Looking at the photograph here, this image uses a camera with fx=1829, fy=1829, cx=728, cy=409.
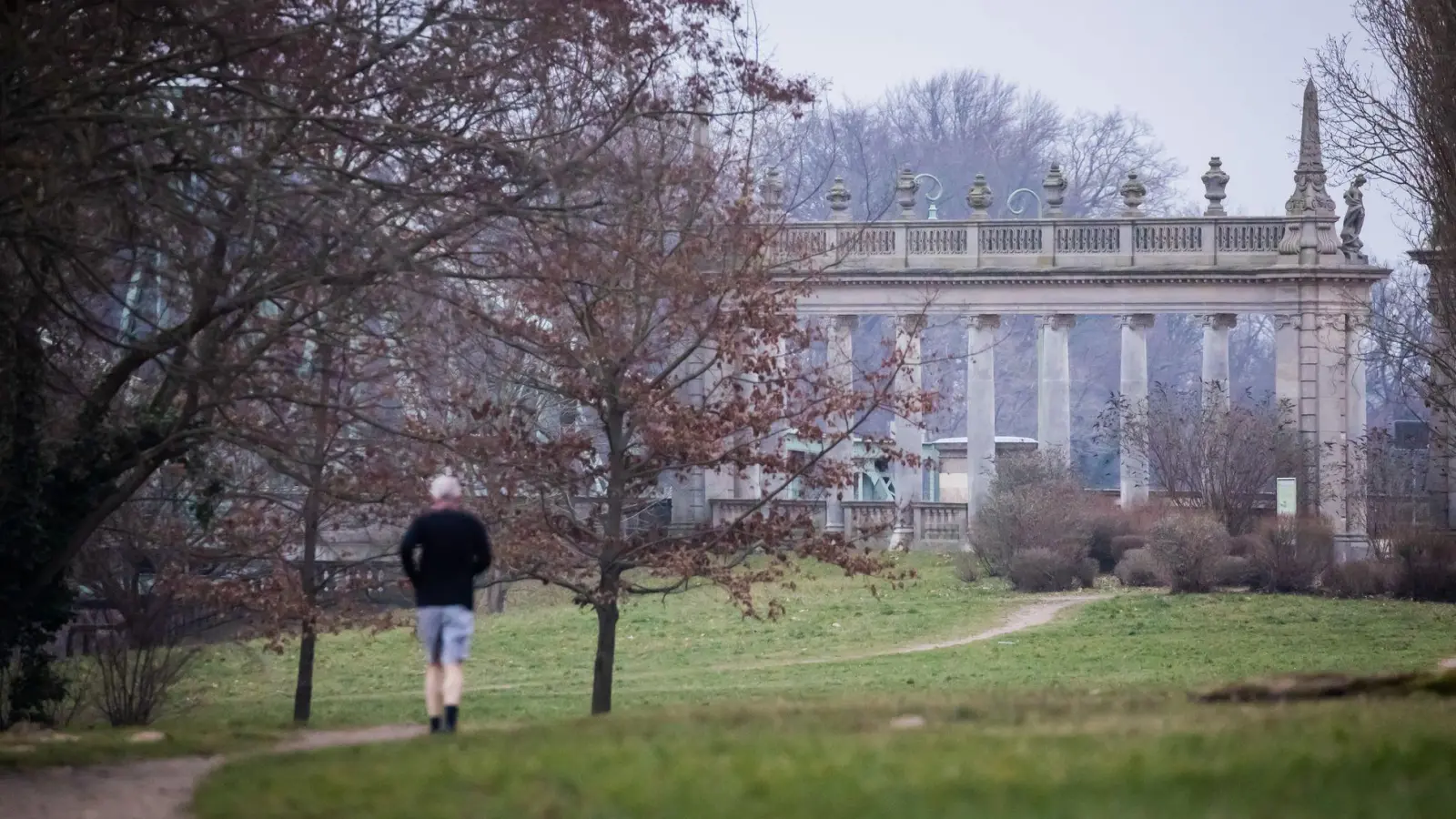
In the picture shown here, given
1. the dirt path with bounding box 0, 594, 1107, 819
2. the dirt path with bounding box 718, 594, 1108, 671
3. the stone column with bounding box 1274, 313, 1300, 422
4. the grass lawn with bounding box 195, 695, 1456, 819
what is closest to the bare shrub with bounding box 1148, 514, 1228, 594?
the dirt path with bounding box 718, 594, 1108, 671

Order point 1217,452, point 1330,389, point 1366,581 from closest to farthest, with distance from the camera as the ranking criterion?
point 1366,581
point 1217,452
point 1330,389

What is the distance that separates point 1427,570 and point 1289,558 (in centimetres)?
254

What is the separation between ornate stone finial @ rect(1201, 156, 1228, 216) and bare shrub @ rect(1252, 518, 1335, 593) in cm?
1416

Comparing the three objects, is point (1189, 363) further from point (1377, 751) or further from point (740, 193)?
point (1377, 751)

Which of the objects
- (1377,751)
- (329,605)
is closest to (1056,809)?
(1377,751)

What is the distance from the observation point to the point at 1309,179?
4678 cm

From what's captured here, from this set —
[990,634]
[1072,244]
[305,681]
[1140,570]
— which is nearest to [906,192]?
[1072,244]

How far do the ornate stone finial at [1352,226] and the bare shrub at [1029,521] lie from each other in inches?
436

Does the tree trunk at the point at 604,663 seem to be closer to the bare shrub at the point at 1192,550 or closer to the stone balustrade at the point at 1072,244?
Result: the bare shrub at the point at 1192,550

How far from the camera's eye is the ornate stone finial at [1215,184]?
47.8m

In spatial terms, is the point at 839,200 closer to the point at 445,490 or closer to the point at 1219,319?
the point at 1219,319

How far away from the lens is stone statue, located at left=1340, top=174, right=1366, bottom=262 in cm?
4669

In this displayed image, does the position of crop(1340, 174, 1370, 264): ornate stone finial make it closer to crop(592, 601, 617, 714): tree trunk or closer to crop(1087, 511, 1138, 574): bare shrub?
crop(1087, 511, 1138, 574): bare shrub

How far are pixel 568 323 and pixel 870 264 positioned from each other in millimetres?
28804
